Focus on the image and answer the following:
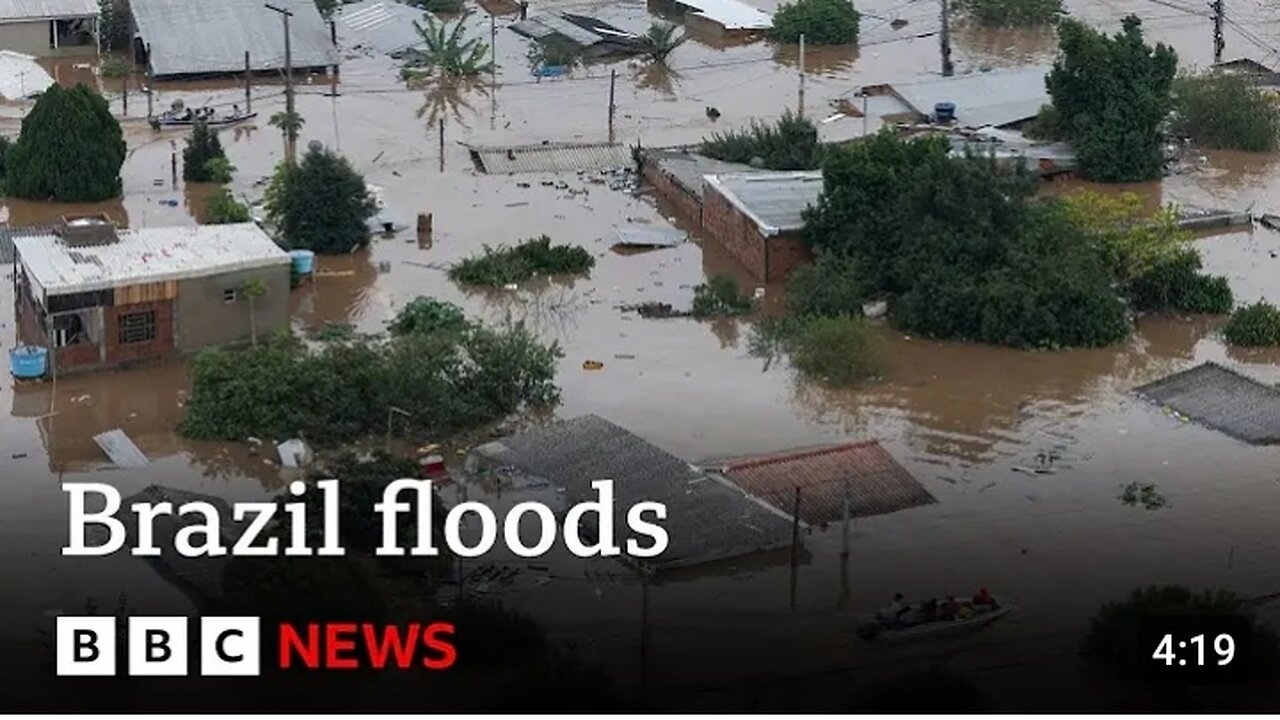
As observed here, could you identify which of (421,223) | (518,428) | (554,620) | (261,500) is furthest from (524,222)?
(554,620)

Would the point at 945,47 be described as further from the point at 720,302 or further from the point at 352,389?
the point at 352,389

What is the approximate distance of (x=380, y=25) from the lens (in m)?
32.6

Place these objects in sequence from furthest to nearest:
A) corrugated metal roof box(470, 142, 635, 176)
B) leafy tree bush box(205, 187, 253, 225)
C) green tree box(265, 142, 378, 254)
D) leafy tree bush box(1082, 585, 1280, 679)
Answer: corrugated metal roof box(470, 142, 635, 176), leafy tree bush box(205, 187, 253, 225), green tree box(265, 142, 378, 254), leafy tree bush box(1082, 585, 1280, 679)

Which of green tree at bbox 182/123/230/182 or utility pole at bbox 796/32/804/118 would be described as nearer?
green tree at bbox 182/123/230/182

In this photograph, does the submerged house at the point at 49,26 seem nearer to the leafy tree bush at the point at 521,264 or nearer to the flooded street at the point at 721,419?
the flooded street at the point at 721,419

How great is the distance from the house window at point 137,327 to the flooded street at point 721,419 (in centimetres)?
33

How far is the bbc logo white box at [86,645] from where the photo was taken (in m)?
13.1

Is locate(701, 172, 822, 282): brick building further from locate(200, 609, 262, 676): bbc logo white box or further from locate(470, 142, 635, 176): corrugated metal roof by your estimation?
locate(200, 609, 262, 676): bbc logo white box

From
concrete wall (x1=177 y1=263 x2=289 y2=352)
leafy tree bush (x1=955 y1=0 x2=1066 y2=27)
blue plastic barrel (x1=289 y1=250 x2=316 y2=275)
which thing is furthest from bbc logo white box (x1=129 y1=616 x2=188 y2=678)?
leafy tree bush (x1=955 y1=0 x2=1066 y2=27)

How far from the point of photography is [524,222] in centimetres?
2367

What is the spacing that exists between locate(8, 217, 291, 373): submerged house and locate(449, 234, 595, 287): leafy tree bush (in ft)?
8.33

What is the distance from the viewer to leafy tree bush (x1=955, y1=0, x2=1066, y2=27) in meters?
33.7

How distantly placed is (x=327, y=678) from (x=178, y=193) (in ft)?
41.5

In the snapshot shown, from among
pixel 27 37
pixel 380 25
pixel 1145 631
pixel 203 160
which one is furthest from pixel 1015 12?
pixel 1145 631
